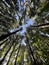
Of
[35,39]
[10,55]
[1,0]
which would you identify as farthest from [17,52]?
[1,0]

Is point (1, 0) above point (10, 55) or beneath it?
above

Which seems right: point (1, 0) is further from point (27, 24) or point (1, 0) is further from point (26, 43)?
point (26, 43)

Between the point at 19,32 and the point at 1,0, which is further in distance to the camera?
the point at 1,0

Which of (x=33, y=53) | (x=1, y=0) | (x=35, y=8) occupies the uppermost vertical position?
(x=1, y=0)

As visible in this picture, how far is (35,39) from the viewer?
1.10 m

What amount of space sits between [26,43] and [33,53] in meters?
0.09

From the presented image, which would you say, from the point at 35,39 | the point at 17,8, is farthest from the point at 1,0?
the point at 35,39

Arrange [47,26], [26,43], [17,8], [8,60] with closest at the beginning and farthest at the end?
[8,60], [26,43], [47,26], [17,8]

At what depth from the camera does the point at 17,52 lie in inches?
39.7

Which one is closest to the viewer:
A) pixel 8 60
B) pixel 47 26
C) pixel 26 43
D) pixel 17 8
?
pixel 8 60

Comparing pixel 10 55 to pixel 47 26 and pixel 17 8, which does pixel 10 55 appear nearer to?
pixel 47 26

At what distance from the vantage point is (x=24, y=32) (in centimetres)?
117

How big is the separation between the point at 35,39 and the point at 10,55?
0.20 meters

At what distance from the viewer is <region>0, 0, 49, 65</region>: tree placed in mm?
985
